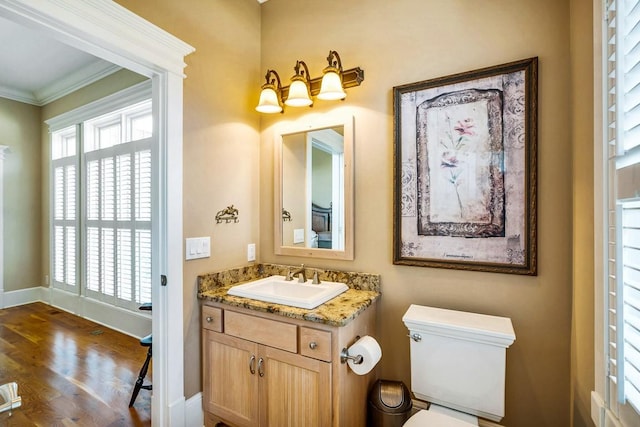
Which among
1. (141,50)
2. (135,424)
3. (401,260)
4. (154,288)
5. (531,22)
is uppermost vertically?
(531,22)

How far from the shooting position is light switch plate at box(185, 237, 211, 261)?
1836 millimetres

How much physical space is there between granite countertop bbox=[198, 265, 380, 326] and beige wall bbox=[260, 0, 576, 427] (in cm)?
8

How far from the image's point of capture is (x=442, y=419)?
1.38 metres

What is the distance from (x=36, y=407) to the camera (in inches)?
84.4

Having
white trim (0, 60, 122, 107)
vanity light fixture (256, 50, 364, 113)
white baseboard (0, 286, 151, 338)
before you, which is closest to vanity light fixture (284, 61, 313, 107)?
vanity light fixture (256, 50, 364, 113)

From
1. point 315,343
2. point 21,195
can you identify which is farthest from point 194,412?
point 21,195

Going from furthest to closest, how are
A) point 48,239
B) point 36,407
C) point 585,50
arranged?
1. point 48,239
2. point 36,407
3. point 585,50

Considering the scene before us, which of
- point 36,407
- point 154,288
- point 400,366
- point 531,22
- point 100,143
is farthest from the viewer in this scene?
point 100,143

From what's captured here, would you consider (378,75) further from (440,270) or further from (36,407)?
(36,407)

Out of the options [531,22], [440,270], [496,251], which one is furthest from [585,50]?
[440,270]

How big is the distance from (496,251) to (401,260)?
0.50 m

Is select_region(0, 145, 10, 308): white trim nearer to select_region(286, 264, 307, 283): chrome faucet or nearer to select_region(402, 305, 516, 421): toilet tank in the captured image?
select_region(286, 264, 307, 283): chrome faucet

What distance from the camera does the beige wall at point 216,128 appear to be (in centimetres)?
183

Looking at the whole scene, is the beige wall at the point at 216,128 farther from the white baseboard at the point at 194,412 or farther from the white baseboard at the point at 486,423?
the white baseboard at the point at 486,423
